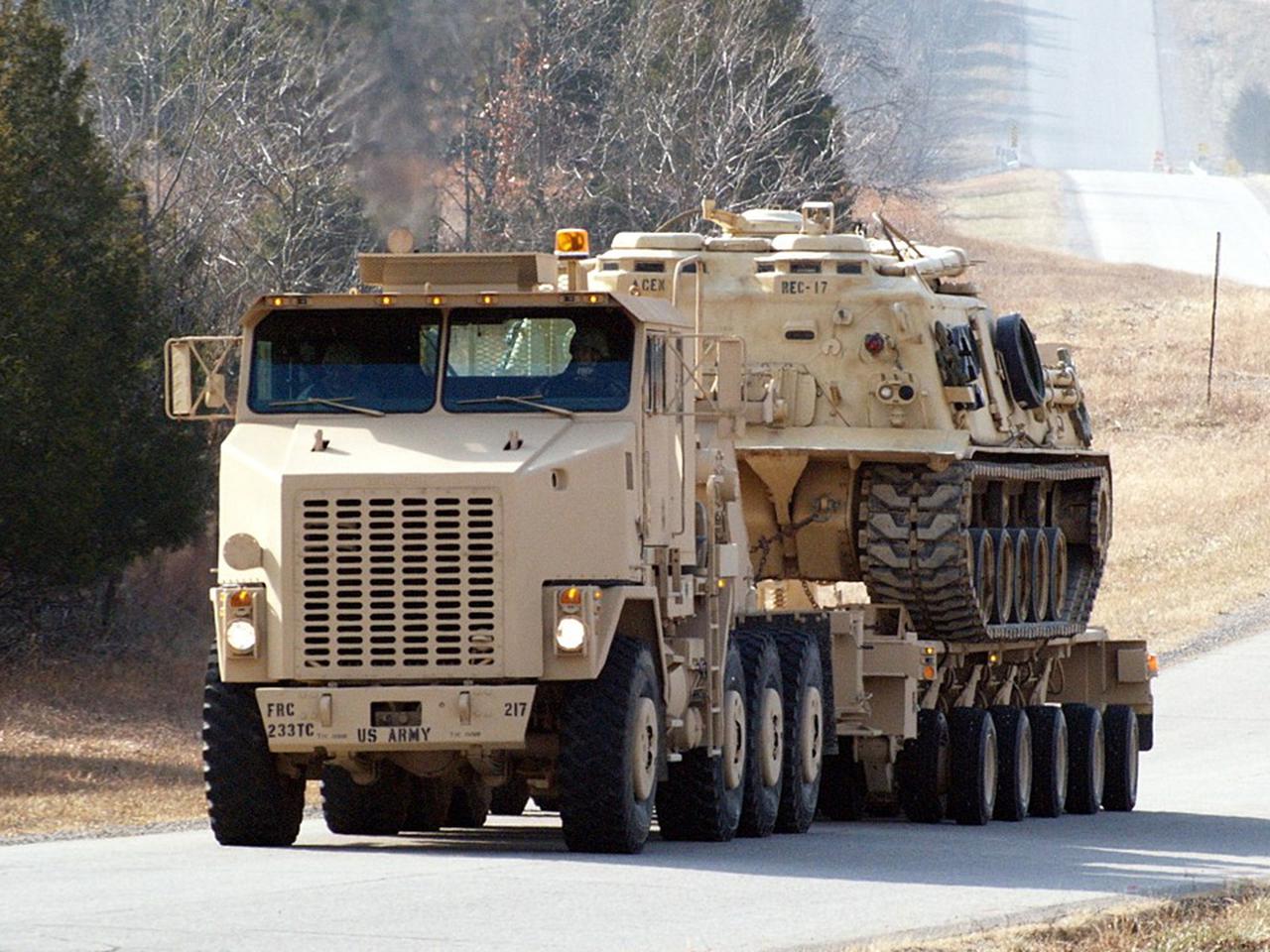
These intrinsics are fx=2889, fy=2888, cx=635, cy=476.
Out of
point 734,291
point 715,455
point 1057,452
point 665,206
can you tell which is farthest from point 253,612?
point 665,206

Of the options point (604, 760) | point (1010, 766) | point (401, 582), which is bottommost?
point (1010, 766)

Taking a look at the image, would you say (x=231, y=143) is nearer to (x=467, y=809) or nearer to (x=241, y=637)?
(x=467, y=809)

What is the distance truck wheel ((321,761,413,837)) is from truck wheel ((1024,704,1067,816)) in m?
6.73

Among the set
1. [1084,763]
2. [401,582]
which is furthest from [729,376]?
[1084,763]

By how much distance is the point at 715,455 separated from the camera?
728 inches

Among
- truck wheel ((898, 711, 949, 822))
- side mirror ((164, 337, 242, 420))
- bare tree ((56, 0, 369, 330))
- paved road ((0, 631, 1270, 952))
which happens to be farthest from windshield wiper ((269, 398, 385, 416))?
bare tree ((56, 0, 369, 330))

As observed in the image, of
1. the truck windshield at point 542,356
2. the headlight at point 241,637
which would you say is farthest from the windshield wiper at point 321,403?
the headlight at point 241,637

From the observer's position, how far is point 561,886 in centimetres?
1370

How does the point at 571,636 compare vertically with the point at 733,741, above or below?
above

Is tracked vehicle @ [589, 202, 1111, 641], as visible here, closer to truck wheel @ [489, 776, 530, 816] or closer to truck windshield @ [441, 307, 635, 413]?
truck wheel @ [489, 776, 530, 816]

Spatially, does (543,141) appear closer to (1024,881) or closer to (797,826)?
(797,826)

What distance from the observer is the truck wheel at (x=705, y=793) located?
1697cm

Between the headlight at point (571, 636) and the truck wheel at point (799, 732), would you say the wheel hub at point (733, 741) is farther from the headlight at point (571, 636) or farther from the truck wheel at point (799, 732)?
the headlight at point (571, 636)

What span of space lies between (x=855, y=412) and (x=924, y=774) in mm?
2845
